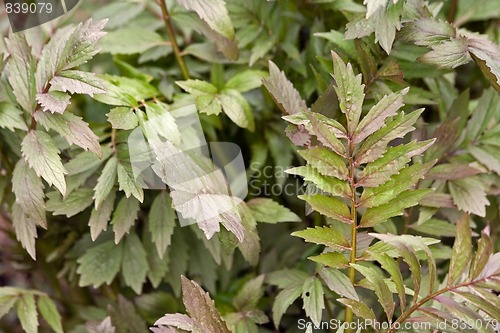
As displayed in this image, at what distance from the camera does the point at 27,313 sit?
0.94m

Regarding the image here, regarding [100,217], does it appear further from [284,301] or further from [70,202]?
[284,301]

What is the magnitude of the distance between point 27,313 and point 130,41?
491 millimetres

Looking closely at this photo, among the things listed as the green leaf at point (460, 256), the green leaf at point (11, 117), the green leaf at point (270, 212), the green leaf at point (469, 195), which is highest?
the green leaf at point (11, 117)

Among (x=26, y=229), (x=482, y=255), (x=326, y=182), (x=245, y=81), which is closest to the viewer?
(x=482, y=255)

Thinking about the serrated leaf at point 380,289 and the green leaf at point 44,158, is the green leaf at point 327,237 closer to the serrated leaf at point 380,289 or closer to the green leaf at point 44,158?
the serrated leaf at point 380,289

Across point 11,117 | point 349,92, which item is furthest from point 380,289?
point 11,117

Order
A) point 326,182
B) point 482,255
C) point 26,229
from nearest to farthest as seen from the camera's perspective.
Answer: point 482,255, point 326,182, point 26,229

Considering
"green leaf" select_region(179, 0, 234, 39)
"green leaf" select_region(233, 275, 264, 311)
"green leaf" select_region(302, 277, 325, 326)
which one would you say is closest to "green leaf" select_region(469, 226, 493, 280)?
"green leaf" select_region(302, 277, 325, 326)

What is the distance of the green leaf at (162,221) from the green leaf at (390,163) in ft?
1.04

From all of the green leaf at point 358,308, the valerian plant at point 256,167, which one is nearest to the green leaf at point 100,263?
the valerian plant at point 256,167

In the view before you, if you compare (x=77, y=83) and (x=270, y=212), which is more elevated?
(x=77, y=83)

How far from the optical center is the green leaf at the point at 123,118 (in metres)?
0.84

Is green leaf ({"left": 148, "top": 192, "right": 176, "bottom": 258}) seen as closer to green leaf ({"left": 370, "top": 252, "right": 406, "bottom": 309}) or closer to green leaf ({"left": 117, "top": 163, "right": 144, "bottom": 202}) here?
green leaf ({"left": 117, "top": 163, "right": 144, "bottom": 202})

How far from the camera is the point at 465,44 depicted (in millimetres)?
818
